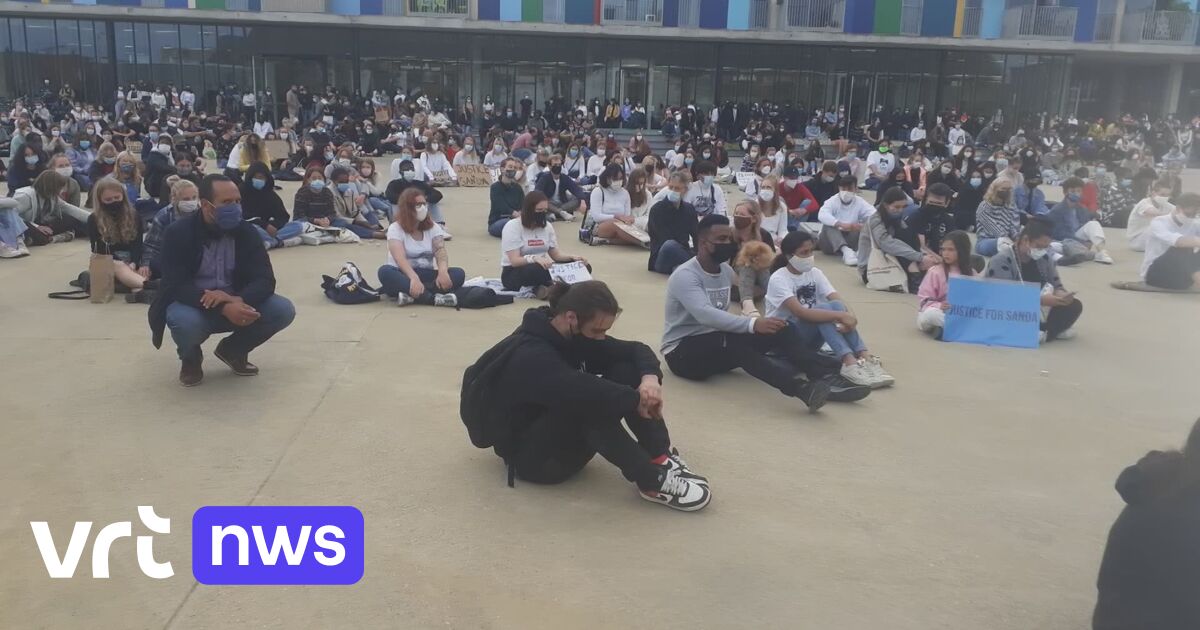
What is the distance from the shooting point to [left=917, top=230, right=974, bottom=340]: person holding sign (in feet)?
27.3

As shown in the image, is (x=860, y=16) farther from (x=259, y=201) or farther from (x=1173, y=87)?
(x=259, y=201)

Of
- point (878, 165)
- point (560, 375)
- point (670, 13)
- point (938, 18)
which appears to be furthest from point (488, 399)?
point (938, 18)

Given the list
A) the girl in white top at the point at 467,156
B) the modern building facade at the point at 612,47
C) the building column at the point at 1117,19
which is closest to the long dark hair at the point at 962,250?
the girl in white top at the point at 467,156

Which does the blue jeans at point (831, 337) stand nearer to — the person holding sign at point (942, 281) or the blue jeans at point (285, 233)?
the person holding sign at point (942, 281)

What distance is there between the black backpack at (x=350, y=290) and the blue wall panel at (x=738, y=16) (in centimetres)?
2933

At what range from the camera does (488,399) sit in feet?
15.0

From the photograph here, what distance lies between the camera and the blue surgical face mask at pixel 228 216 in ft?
20.0

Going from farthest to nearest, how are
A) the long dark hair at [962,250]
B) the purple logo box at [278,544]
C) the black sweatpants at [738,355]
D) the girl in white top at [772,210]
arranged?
1. the girl in white top at [772,210]
2. the long dark hair at [962,250]
3. the black sweatpants at [738,355]
4. the purple logo box at [278,544]

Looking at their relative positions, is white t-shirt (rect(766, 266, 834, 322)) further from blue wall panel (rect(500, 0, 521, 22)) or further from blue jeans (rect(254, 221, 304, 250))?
blue wall panel (rect(500, 0, 521, 22))

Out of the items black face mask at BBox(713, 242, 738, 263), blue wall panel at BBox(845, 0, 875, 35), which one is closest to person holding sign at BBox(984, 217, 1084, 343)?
black face mask at BBox(713, 242, 738, 263)

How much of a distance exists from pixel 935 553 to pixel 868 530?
32 centimetres

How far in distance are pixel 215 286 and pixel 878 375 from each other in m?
4.55

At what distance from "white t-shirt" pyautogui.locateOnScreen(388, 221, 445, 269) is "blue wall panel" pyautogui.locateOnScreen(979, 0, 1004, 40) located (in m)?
32.7

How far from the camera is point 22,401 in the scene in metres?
6.02
